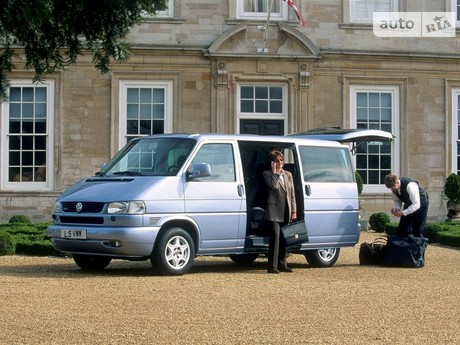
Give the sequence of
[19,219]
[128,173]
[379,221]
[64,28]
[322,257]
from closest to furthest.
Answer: [64,28] → [128,173] → [322,257] → [379,221] → [19,219]

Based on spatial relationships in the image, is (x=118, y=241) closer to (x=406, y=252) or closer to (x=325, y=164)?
(x=325, y=164)

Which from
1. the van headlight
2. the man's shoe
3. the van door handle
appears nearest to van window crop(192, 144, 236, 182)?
the van door handle

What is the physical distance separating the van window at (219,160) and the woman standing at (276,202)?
1.57 feet

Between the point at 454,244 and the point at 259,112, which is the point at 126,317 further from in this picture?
the point at 259,112

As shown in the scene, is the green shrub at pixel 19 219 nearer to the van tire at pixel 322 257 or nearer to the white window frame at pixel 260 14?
the white window frame at pixel 260 14

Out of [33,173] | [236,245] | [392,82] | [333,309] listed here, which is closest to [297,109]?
[392,82]

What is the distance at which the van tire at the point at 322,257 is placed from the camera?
51.6 feet

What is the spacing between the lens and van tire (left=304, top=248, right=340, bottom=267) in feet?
51.6

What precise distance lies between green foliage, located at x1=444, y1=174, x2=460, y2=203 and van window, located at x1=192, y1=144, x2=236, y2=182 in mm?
12647

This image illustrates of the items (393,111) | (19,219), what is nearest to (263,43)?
(393,111)

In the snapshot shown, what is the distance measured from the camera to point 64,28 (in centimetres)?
730

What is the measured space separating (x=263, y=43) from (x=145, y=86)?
3.08m

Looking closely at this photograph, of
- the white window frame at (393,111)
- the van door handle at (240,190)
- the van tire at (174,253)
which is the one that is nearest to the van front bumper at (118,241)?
the van tire at (174,253)

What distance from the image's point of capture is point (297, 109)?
27.0 meters
